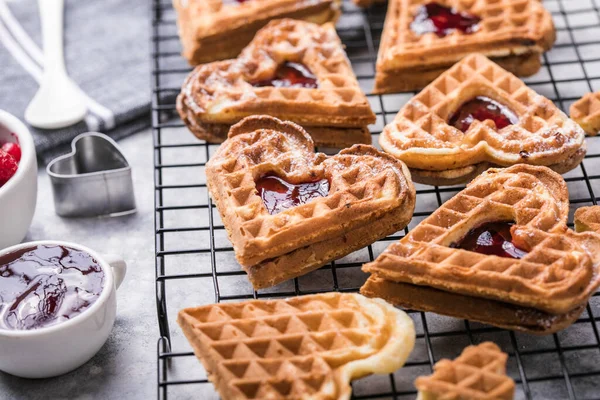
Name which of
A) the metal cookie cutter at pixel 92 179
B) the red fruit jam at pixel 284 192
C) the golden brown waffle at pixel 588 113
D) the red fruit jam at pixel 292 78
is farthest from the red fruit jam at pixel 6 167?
the golden brown waffle at pixel 588 113

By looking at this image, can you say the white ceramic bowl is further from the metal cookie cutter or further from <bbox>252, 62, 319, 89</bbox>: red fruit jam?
<bbox>252, 62, 319, 89</bbox>: red fruit jam

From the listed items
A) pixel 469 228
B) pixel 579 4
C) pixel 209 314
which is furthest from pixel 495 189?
pixel 579 4

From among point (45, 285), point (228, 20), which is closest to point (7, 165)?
point (45, 285)

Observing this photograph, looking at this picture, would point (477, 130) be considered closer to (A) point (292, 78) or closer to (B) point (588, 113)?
(B) point (588, 113)

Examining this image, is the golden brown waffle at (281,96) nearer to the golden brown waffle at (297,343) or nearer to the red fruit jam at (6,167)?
the red fruit jam at (6,167)

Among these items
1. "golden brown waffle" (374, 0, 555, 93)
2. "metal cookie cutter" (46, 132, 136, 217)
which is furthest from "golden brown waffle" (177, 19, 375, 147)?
"metal cookie cutter" (46, 132, 136, 217)

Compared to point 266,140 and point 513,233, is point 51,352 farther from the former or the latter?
point 513,233
